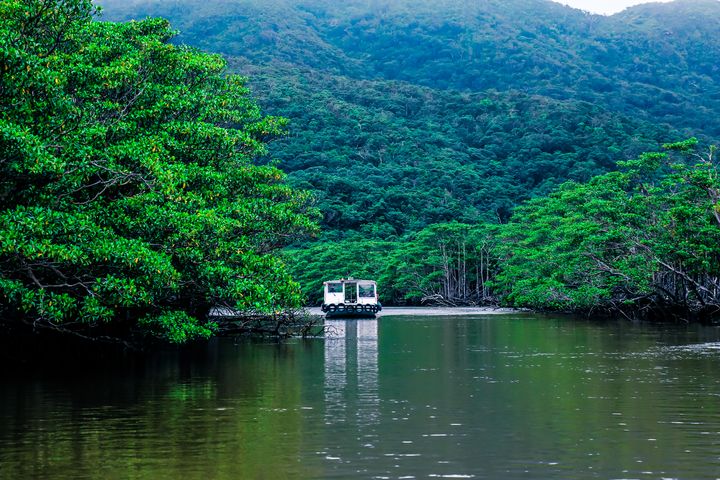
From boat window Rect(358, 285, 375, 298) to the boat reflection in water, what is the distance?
1233 inches

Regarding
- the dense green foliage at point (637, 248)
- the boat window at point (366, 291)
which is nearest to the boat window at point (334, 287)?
the boat window at point (366, 291)

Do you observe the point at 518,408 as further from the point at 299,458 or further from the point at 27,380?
the point at 27,380

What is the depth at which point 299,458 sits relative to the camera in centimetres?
1121

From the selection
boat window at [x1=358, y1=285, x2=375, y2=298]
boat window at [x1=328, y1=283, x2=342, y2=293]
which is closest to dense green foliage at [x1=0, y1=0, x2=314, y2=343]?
boat window at [x1=328, y1=283, x2=342, y2=293]

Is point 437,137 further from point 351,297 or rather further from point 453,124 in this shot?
point 351,297

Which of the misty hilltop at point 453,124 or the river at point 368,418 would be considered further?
the misty hilltop at point 453,124

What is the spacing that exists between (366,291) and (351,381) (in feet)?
156

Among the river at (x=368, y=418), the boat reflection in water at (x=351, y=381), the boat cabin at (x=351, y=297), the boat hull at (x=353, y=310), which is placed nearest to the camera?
the river at (x=368, y=418)

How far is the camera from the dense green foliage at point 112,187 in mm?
18141

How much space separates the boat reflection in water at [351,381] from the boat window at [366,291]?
31.3m

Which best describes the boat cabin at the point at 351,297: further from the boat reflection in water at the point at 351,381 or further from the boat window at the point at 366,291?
the boat reflection in water at the point at 351,381

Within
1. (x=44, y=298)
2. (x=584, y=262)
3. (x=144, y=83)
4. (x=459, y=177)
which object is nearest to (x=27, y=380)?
(x=44, y=298)

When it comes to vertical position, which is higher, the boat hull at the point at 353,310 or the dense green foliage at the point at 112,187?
the dense green foliage at the point at 112,187

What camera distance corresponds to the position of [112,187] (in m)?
22.4
